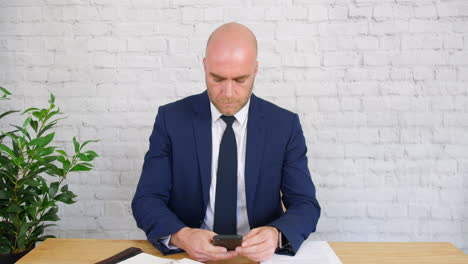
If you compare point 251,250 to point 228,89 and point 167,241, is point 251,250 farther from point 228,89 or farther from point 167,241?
point 228,89

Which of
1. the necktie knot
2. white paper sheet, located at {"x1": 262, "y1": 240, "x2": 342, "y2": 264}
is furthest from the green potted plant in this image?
white paper sheet, located at {"x1": 262, "y1": 240, "x2": 342, "y2": 264}

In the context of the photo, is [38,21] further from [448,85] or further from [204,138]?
[448,85]

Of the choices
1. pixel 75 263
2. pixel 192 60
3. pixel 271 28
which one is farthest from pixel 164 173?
pixel 271 28

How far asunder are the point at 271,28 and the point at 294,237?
52.0 inches

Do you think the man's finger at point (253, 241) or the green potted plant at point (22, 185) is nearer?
the man's finger at point (253, 241)

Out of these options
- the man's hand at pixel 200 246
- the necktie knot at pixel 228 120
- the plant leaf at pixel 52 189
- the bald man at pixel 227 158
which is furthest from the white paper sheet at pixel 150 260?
the plant leaf at pixel 52 189

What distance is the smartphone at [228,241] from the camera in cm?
97

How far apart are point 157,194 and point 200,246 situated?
0.36m

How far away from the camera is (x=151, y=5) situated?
2121mm

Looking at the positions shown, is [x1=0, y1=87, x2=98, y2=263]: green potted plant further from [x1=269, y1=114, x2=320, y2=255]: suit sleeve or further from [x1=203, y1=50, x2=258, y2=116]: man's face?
[x1=269, y1=114, x2=320, y2=255]: suit sleeve

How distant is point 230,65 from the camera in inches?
45.9

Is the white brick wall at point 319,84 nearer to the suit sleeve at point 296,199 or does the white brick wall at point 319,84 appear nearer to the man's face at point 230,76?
the suit sleeve at point 296,199

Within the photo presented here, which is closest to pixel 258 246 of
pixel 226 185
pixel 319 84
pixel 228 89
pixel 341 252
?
pixel 341 252

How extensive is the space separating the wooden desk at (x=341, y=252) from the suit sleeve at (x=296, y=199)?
107mm
